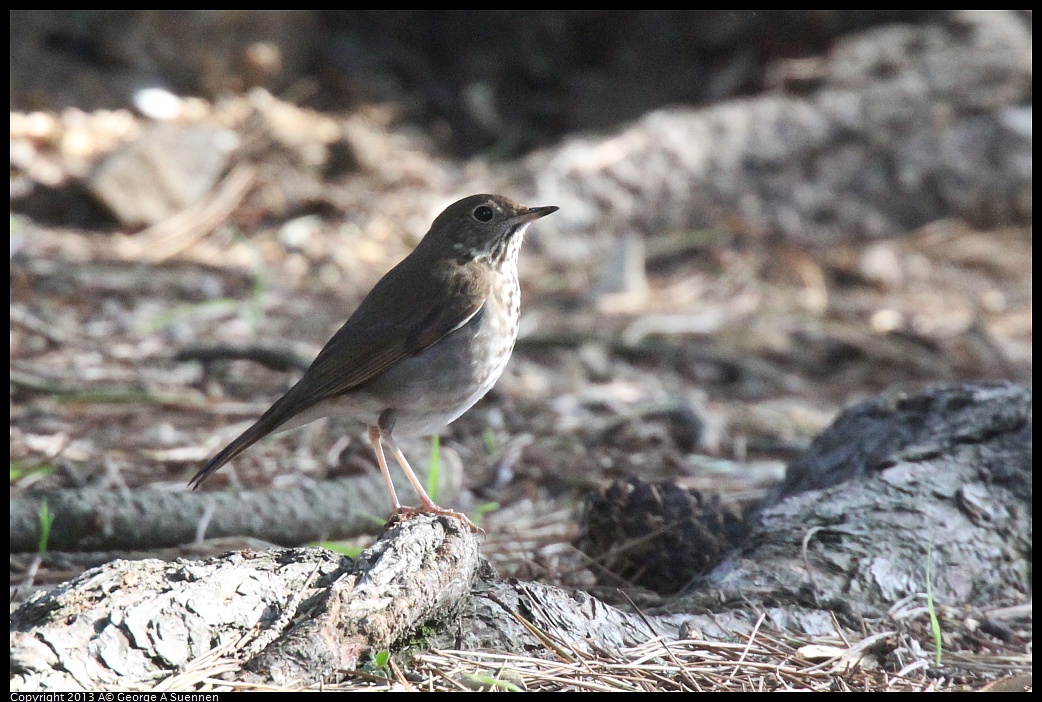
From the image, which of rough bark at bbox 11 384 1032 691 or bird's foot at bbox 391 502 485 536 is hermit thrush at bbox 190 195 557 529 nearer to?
bird's foot at bbox 391 502 485 536

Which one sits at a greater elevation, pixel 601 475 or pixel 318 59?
pixel 318 59

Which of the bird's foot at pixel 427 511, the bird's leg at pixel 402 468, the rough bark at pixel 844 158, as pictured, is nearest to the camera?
the bird's foot at pixel 427 511

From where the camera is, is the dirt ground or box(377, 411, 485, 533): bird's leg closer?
box(377, 411, 485, 533): bird's leg

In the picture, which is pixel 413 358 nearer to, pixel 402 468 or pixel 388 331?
pixel 388 331

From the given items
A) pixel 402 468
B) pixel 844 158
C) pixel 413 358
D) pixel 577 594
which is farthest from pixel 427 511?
pixel 844 158

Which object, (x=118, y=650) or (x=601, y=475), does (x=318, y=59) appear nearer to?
(x=601, y=475)

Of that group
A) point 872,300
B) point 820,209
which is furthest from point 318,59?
point 872,300

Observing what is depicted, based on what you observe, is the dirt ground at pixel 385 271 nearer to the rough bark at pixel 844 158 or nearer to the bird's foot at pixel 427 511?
the rough bark at pixel 844 158

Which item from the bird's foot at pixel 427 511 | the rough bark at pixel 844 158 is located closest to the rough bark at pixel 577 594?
the bird's foot at pixel 427 511

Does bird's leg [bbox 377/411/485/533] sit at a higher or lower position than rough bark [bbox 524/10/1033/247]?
lower

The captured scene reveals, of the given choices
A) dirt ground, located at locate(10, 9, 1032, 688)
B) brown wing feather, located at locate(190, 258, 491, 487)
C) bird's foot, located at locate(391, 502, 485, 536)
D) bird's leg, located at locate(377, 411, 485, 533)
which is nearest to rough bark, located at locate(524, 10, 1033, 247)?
dirt ground, located at locate(10, 9, 1032, 688)

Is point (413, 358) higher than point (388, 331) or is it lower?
lower
